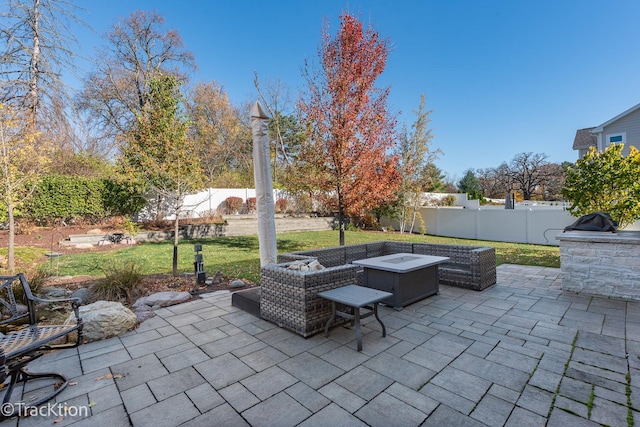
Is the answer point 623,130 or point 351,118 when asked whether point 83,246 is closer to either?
point 351,118

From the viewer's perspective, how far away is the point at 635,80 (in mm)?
10844

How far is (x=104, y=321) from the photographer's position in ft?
10.2

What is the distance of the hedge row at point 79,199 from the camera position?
1077 cm

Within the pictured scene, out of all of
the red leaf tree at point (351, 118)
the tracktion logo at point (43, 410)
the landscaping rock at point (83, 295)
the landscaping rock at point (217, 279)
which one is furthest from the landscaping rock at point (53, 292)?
the red leaf tree at point (351, 118)

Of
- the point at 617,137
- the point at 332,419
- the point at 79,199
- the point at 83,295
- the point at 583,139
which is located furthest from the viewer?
the point at 583,139

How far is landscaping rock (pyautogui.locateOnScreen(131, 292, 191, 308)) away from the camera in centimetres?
405

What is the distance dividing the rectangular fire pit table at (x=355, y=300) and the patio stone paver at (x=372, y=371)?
0.18 metres

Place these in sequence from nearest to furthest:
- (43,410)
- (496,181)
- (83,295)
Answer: (43,410), (83,295), (496,181)

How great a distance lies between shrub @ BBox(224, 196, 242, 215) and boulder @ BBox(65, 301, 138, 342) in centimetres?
1303

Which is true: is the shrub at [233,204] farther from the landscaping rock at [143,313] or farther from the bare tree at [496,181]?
the bare tree at [496,181]

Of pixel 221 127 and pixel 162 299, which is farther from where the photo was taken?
pixel 221 127

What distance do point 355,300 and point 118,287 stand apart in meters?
3.71

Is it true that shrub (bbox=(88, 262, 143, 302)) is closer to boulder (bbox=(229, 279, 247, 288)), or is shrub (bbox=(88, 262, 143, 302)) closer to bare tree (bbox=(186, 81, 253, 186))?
boulder (bbox=(229, 279, 247, 288))

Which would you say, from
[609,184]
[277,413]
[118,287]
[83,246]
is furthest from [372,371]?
[83,246]
